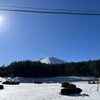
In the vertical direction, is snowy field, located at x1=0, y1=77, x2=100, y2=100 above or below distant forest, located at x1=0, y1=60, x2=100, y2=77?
below

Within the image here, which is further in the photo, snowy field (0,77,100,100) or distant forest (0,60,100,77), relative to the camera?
distant forest (0,60,100,77)

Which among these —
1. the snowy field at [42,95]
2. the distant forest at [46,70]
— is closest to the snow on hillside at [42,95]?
the snowy field at [42,95]

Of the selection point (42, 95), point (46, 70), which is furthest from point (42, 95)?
point (46, 70)

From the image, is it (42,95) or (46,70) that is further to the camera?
(46,70)

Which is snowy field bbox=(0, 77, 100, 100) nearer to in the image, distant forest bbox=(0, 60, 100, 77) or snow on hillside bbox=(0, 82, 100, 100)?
snow on hillside bbox=(0, 82, 100, 100)

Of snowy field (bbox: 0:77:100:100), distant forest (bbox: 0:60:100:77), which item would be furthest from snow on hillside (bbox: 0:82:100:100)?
distant forest (bbox: 0:60:100:77)

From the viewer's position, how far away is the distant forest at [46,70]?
566ft

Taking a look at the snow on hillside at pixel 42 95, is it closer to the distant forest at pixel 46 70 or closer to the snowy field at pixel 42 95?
the snowy field at pixel 42 95

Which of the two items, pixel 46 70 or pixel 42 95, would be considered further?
pixel 46 70

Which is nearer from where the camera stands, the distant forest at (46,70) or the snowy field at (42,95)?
the snowy field at (42,95)

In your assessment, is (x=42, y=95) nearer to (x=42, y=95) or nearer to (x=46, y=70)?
(x=42, y=95)

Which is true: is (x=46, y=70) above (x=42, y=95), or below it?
above

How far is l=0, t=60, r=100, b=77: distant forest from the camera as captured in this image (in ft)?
566

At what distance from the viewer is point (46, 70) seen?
588ft
